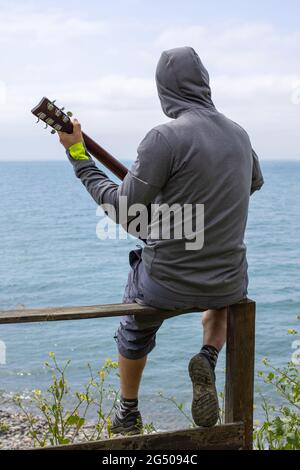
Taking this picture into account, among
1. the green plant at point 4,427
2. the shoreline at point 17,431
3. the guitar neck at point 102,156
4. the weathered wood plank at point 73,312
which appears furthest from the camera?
the green plant at point 4,427

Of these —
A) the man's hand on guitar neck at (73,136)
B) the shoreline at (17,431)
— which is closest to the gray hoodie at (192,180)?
the man's hand on guitar neck at (73,136)

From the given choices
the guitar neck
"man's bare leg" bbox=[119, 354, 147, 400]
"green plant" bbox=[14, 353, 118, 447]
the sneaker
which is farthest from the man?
"green plant" bbox=[14, 353, 118, 447]

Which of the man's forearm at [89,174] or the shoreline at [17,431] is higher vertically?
the man's forearm at [89,174]

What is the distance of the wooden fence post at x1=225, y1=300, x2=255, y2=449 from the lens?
148 inches

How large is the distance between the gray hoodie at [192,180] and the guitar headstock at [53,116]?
0.19 metres

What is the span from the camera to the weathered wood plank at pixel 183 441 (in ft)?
11.7

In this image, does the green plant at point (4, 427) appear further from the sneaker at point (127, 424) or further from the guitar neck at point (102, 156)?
the guitar neck at point (102, 156)

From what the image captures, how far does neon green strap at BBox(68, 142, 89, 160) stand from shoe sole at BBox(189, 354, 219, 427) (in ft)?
3.48

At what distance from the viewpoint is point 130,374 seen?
406 cm

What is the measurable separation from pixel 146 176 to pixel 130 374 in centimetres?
111

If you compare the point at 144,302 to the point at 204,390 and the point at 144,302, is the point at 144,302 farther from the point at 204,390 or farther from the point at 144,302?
the point at 204,390

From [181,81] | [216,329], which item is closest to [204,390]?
[216,329]

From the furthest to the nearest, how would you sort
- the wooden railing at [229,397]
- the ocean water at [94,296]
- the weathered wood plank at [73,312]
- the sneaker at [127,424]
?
the ocean water at [94,296]
the sneaker at [127,424]
the wooden railing at [229,397]
the weathered wood plank at [73,312]

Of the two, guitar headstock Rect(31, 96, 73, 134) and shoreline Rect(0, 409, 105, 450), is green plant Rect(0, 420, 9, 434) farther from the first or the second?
guitar headstock Rect(31, 96, 73, 134)
